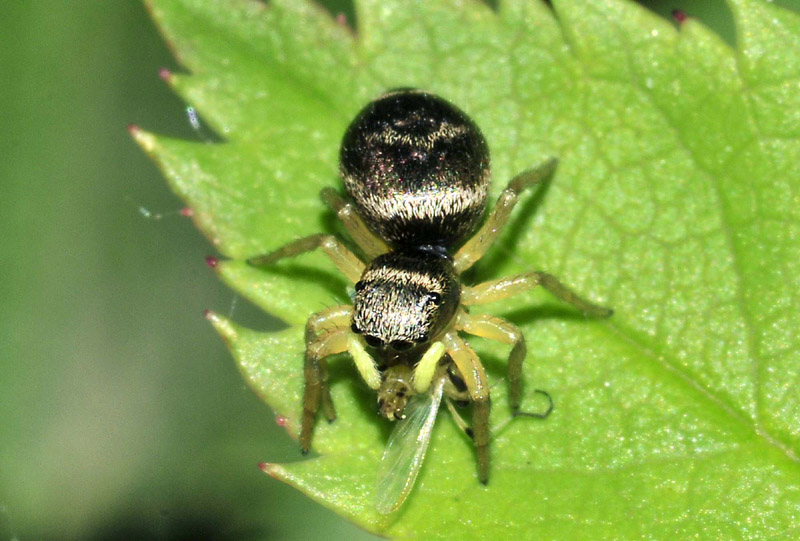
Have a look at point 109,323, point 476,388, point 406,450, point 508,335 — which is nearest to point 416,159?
point 508,335

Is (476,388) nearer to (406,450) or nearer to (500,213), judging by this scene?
(406,450)

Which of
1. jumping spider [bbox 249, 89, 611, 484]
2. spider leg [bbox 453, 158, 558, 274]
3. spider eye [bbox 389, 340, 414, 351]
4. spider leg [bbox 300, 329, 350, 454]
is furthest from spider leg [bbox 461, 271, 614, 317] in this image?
spider leg [bbox 300, 329, 350, 454]

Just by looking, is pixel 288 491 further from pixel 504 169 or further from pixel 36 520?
pixel 504 169

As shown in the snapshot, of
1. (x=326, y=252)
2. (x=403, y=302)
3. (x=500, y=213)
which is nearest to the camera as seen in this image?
(x=403, y=302)

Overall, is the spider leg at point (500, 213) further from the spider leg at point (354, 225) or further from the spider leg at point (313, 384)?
the spider leg at point (313, 384)

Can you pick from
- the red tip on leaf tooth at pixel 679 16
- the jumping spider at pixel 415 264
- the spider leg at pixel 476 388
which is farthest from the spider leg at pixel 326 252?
the red tip on leaf tooth at pixel 679 16

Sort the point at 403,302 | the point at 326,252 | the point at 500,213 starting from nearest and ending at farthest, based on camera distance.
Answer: the point at 403,302 → the point at 500,213 → the point at 326,252

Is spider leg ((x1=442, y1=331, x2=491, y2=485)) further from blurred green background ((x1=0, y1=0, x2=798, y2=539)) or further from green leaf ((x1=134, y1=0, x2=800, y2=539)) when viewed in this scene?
blurred green background ((x1=0, y1=0, x2=798, y2=539))
